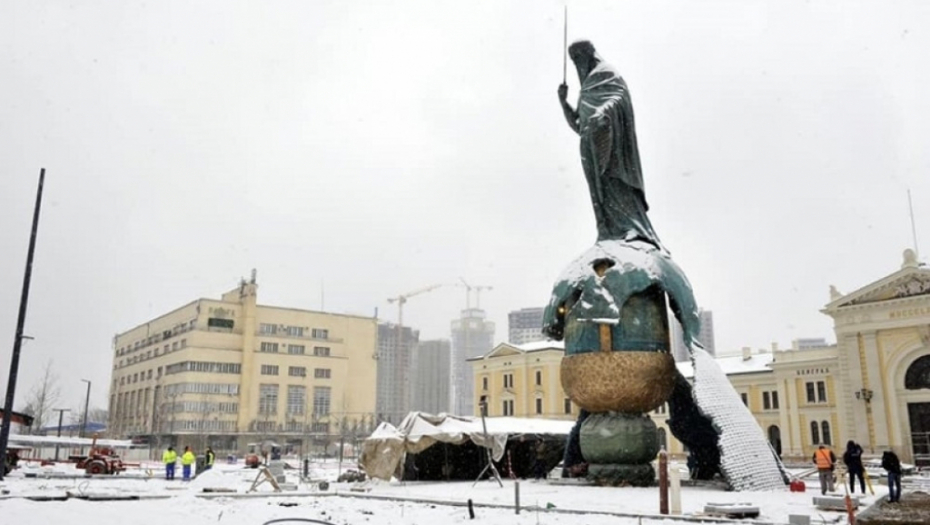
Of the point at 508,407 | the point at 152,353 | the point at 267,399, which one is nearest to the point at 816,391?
the point at 508,407

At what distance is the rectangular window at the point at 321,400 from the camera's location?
3228 inches

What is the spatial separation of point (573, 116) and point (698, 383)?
8.14 m

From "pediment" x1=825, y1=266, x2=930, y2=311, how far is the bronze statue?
28843 millimetres

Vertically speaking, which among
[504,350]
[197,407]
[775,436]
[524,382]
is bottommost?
[775,436]

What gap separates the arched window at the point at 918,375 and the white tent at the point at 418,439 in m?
28.3

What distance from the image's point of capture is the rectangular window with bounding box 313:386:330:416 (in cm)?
8200

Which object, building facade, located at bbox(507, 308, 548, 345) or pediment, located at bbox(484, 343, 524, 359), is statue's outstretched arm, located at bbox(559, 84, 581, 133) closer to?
pediment, located at bbox(484, 343, 524, 359)

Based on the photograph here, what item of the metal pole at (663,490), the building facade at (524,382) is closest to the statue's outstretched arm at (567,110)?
the metal pole at (663,490)

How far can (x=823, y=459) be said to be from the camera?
18453 mm

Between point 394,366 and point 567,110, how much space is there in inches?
4344

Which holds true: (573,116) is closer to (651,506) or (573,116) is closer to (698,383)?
(698,383)

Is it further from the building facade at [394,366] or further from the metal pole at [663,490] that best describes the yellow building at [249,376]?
the metal pole at [663,490]

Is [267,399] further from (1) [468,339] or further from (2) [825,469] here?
(2) [825,469]

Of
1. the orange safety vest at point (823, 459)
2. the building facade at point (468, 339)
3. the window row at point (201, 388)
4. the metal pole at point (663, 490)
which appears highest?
the building facade at point (468, 339)
